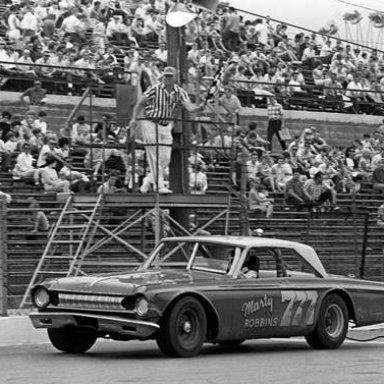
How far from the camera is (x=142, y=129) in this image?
1725 centimetres

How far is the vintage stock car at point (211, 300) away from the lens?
39.0 feet

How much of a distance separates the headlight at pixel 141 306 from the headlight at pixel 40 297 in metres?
1.20

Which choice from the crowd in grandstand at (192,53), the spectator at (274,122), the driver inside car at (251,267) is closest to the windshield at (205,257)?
the driver inside car at (251,267)

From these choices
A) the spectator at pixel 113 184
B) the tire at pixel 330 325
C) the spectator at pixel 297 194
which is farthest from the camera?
the spectator at pixel 297 194

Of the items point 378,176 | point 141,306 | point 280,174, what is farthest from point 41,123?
point 141,306

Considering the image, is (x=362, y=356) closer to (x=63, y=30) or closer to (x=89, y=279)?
(x=89, y=279)

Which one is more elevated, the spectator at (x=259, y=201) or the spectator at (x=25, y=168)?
the spectator at (x=25, y=168)

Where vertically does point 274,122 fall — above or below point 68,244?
above

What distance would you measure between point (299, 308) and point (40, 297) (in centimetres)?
291

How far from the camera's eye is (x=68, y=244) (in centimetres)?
1820

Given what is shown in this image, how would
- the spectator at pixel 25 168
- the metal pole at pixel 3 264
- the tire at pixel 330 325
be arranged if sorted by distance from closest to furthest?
1. the tire at pixel 330 325
2. the metal pole at pixel 3 264
3. the spectator at pixel 25 168

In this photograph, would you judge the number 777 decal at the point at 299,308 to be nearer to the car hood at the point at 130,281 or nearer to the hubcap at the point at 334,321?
the hubcap at the point at 334,321

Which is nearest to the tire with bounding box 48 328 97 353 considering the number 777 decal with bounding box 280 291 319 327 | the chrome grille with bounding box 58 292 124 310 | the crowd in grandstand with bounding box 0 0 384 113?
the chrome grille with bounding box 58 292 124 310

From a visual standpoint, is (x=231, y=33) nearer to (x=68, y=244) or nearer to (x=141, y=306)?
(x=68, y=244)
